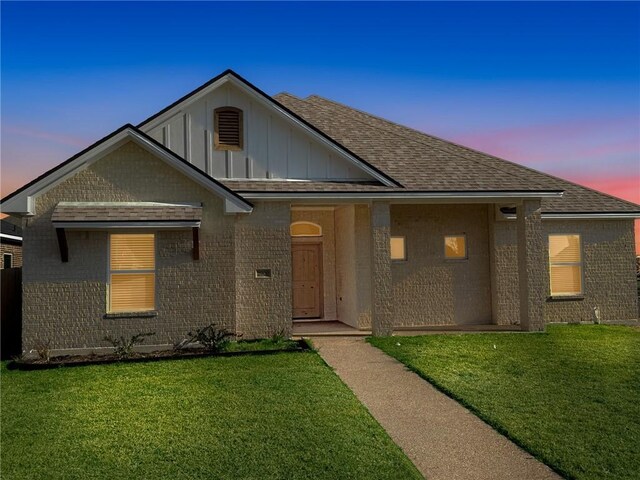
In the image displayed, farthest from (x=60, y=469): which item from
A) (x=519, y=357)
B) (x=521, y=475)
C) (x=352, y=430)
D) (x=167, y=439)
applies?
(x=519, y=357)

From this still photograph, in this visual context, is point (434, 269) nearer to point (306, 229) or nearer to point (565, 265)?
point (306, 229)

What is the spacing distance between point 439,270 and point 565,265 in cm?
377

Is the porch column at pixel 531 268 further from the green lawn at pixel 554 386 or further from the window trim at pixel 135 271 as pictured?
the window trim at pixel 135 271

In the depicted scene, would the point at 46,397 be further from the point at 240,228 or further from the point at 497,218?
the point at 497,218

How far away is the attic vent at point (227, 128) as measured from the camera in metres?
13.0

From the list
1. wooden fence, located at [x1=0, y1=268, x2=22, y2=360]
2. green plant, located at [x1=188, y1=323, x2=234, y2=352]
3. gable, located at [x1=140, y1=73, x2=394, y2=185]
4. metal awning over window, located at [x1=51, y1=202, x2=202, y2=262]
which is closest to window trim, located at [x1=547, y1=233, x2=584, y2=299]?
gable, located at [x1=140, y1=73, x2=394, y2=185]

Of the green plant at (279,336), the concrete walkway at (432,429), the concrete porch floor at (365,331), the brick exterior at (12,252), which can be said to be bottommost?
the concrete walkway at (432,429)

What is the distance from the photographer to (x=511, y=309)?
594 inches

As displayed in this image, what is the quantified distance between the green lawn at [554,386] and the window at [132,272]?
5.02 m

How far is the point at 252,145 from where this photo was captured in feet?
42.8

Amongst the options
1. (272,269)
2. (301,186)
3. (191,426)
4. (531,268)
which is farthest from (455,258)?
(191,426)

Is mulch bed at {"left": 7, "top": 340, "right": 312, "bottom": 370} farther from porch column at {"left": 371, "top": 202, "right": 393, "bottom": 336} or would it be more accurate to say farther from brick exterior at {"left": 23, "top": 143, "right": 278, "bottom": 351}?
porch column at {"left": 371, "top": 202, "right": 393, "bottom": 336}

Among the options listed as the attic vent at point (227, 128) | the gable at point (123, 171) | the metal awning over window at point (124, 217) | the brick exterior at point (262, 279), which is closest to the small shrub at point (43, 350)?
the metal awning over window at point (124, 217)

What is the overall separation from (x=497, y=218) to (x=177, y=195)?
336 inches
